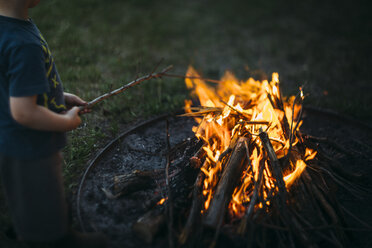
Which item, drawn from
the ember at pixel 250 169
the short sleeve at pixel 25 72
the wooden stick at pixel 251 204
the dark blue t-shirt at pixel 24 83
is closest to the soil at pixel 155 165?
the ember at pixel 250 169

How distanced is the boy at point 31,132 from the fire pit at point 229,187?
32 centimetres

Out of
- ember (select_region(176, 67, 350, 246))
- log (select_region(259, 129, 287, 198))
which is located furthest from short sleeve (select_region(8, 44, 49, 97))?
log (select_region(259, 129, 287, 198))

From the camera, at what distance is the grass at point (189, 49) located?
336cm

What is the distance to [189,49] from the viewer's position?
5.09 m

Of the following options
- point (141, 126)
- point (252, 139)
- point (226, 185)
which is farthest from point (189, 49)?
point (226, 185)

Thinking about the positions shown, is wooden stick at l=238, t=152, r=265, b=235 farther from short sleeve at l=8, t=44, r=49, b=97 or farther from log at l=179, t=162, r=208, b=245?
short sleeve at l=8, t=44, r=49, b=97

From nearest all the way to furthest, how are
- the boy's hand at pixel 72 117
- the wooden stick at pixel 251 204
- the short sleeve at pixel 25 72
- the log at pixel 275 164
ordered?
the short sleeve at pixel 25 72, the boy's hand at pixel 72 117, the wooden stick at pixel 251 204, the log at pixel 275 164

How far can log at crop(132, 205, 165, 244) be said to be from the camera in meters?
1.79

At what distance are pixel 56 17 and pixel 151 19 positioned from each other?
1832 mm

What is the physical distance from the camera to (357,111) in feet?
10.9

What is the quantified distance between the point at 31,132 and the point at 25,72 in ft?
1.19

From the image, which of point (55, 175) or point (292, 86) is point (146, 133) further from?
point (292, 86)

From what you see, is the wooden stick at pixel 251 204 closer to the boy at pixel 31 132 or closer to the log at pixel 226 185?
the log at pixel 226 185

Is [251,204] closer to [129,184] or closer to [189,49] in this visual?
[129,184]
